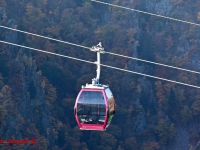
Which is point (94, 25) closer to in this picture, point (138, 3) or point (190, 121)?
point (138, 3)

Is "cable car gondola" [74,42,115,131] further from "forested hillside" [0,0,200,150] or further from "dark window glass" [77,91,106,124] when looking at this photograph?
"forested hillside" [0,0,200,150]

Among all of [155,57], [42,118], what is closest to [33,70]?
[42,118]

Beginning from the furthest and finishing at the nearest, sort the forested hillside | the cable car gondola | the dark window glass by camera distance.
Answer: the forested hillside < the dark window glass < the cable car gondola

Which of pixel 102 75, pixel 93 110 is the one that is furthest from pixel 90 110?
pixel 102 75

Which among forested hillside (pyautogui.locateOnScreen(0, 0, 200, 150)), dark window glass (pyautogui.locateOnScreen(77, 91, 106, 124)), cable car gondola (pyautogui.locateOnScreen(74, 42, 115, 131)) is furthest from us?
forested hillside (pyautogui.locateOnScreen(0, 0, 200, 150))

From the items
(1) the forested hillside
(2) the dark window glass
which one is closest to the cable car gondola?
(2) the dark window glass

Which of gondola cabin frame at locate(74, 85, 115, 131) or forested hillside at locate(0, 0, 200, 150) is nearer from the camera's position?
gondola cabin frame at locate(74, 85, 115, 131)

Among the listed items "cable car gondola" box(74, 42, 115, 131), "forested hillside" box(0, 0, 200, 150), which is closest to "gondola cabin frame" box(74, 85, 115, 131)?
"cable car gondola" box(74, 42, 115, 131)

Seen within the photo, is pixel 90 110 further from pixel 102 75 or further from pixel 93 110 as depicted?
pixel 102 75
